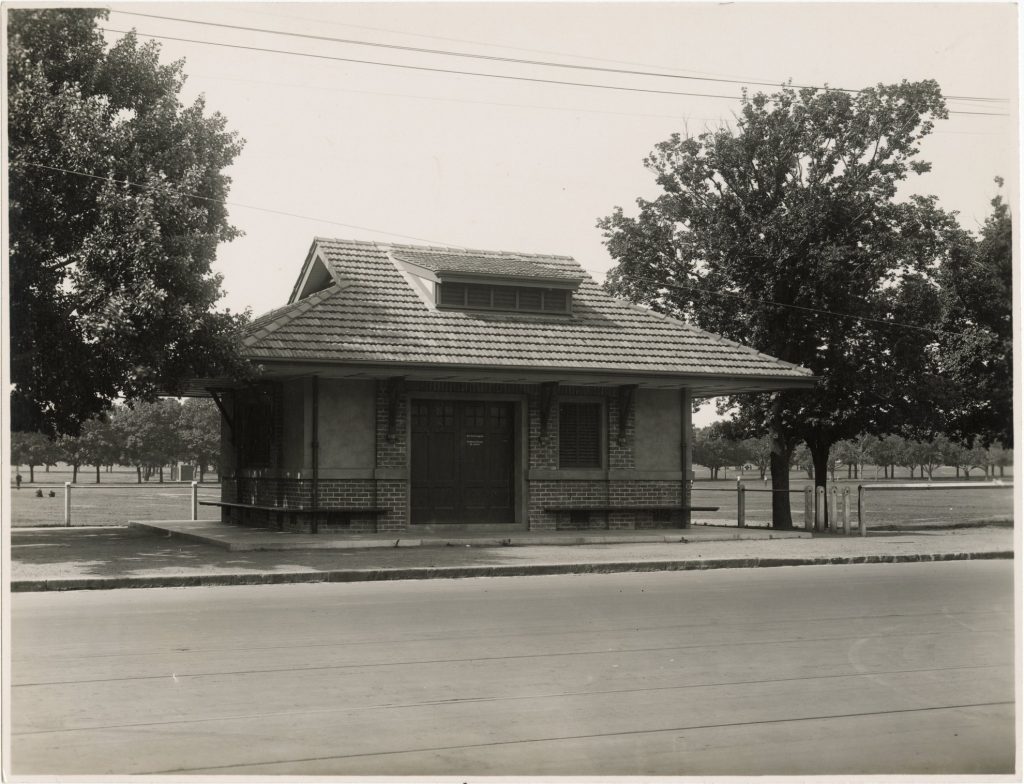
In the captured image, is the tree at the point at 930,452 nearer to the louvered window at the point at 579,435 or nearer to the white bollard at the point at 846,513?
the white bollard at the point at 846,513

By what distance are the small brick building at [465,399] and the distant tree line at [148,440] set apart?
55123 mm

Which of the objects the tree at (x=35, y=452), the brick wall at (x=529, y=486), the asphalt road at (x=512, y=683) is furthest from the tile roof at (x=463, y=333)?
the tree at (x=35, y=452)

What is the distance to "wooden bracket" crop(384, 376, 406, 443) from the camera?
20516 millimetres

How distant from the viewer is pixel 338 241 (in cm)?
2428

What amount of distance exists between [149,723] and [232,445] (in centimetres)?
1773

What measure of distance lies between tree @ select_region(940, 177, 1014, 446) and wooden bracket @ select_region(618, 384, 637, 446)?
7.75m

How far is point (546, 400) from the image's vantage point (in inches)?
852

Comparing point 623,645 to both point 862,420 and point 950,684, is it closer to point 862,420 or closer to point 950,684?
point 950,684

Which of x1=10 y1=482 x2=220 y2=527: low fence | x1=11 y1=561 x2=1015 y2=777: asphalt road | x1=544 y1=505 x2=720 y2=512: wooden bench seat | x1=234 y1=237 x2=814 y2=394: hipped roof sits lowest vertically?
x1=10 y1=482 x2=220 y2=527: low fence

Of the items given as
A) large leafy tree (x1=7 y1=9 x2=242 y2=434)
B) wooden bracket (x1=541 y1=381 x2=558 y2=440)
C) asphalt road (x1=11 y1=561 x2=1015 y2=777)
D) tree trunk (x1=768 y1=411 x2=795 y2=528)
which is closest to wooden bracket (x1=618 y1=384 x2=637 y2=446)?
wooden bracket (x1=541 y1=381 x2=558 y2=440)

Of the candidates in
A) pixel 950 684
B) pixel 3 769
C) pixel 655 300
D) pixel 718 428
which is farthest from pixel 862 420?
pixel 3 769

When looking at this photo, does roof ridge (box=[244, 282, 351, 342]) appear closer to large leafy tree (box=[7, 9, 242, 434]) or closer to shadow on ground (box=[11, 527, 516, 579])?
large leafy tree (box=[7, 9, 242, 434])

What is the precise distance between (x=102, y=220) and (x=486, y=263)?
9.48 meters

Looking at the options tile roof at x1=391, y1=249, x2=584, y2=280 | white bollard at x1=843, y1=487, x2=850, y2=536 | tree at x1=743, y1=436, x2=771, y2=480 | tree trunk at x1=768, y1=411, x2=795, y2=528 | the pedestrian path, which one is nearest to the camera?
the pedestrian path
